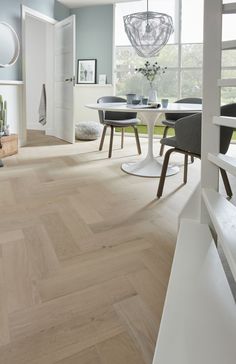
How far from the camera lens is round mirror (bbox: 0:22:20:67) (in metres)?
4.33

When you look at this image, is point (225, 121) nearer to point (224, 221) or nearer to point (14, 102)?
point (224, 221)

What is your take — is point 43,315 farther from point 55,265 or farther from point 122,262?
point 122,262

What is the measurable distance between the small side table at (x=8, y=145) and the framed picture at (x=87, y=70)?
262 cm

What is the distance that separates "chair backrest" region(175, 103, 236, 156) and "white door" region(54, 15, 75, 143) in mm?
3090

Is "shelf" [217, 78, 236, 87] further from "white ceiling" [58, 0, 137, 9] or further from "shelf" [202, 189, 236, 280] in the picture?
"white ceiling" [58, 0, 137, 9]

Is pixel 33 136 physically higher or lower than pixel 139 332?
higher

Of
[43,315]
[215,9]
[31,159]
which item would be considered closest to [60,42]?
[31,159]

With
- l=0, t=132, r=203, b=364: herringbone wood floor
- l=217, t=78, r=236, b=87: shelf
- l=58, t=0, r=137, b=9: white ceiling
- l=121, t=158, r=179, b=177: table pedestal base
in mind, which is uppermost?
l=58, t=0, r=137, b=9: white ceiling

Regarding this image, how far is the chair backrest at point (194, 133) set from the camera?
7.52 feet

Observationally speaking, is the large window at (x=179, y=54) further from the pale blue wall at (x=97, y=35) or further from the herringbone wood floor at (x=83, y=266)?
the herringbone wood floor at (x=83, y=266)

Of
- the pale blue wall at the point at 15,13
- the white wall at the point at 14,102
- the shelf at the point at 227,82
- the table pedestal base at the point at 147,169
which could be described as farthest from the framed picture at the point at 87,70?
the shelf at the point at 227,82

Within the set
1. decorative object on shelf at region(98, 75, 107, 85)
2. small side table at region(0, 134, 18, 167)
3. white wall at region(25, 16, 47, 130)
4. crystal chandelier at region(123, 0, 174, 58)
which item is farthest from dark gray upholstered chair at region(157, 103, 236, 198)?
white wall at region(25, 16, 47, 130)

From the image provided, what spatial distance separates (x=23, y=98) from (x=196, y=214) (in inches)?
153

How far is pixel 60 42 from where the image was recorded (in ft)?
18.0
